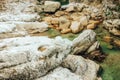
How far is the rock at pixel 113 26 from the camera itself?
37.6 feet

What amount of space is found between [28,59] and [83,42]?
2959 millimetres

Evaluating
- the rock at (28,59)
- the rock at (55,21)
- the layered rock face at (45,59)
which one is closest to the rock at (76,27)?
the rock at (55,21)

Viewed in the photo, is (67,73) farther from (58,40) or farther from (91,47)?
(91,47)

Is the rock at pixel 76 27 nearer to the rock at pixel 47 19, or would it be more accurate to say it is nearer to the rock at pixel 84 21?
the rock at pixel 84 21

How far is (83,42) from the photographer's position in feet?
30.4

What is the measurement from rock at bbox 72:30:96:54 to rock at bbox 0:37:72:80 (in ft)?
4.18

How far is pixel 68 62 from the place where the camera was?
26.0 ft

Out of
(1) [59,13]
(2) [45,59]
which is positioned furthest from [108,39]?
(2) [45,59]

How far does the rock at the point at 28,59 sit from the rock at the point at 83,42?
1.27 meters

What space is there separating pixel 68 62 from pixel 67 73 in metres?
0.71

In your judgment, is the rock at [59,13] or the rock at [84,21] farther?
the rock at [59,13]

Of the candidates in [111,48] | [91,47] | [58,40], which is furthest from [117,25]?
[58,40]

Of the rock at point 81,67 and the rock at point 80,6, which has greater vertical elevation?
the rock at point 80,6

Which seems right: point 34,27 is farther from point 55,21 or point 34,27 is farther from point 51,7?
point 51,7
